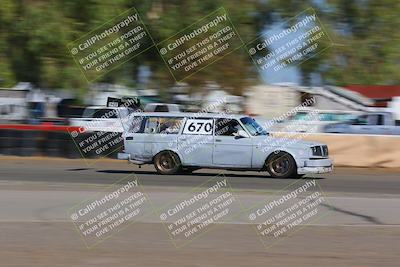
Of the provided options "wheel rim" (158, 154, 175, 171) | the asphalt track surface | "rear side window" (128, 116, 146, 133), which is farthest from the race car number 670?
the asphalt track surface

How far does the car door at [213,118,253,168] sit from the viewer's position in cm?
1756

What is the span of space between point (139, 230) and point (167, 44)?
11.0 meters

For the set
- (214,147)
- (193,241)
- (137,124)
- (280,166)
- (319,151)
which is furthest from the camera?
(137,124)

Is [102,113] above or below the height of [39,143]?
above

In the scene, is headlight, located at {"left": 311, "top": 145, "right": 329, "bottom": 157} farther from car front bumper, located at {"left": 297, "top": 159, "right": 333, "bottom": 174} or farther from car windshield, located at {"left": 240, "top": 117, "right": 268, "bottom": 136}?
car windshield, located at {"left": 240, "top": 117, "right": 268, "bottom": 136}

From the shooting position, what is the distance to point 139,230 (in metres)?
8.89

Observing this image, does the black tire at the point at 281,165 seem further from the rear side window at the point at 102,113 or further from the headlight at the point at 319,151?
the rear side window at the point at 102,113

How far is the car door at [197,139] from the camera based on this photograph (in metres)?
17.8

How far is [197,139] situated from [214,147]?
1.45 ft

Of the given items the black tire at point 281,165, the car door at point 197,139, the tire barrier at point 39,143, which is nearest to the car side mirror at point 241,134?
the car door at point 197,139

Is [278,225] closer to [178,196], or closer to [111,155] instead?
[178,196]

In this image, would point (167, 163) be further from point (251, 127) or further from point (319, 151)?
point (319, 151)

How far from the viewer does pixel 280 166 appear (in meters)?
17.4

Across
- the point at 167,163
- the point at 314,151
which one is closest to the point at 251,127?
the point at 314,151
